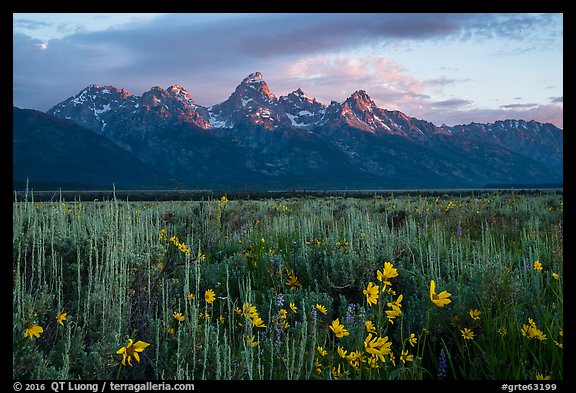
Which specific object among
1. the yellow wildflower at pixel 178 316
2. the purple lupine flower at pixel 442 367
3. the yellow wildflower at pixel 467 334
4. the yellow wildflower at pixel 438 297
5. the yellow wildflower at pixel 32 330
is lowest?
the purple lupine flower at pixel 442 367

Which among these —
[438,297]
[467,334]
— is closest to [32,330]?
[438,297]

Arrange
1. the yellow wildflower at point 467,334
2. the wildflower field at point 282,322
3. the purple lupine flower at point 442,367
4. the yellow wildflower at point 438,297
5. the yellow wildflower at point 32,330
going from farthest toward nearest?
the yellow wildflower at point 467,334 < the purple lupine flower at point 442,367 < the wildflower field at point 282,322 < the yellow wildflower at point 32,330 < the yellow wildflower at point 438,297

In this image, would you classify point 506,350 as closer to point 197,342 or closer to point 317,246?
point 197,342

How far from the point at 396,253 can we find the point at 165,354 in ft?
11.0

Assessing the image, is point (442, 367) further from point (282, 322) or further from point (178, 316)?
point (178, 316)

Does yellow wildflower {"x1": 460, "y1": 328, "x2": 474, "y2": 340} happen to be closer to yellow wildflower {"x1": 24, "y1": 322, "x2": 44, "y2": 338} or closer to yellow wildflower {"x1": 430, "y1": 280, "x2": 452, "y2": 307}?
yellow wildflower {"x1": 430, "y1": 280, "x2": 452, "y2": 307}

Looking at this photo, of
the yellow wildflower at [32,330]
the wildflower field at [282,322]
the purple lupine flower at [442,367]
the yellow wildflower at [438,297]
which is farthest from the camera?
the purple lupine flower at [442,367]

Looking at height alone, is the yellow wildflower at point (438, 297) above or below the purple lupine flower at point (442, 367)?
above

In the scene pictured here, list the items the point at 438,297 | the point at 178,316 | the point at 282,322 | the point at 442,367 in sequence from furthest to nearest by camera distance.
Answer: the point at 178,316, the point at 282,322, the point at 442,367, the point at 438,297

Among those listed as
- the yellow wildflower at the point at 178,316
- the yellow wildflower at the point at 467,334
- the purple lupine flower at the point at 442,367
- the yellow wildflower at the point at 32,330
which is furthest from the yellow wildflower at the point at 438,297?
the yellow wildflower at the point at 32,330

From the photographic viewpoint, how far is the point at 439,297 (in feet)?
7.47

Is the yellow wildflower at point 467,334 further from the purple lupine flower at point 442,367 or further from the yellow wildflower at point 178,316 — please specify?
the yellow wildflower at point 178,316
